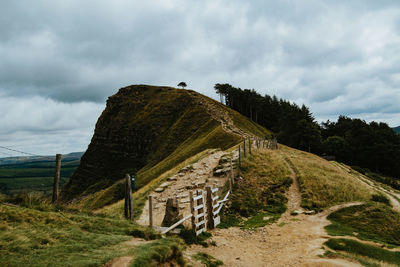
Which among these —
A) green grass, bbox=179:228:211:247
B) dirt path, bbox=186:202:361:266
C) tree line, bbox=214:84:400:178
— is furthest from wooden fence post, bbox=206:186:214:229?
tree line, bbox=214:84:400:178

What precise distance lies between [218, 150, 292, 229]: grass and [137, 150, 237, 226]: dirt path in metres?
2.24

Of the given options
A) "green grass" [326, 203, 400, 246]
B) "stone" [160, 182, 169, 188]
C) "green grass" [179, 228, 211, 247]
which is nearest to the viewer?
"green grass" [179, 228, 211, 247]

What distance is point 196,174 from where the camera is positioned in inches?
1074

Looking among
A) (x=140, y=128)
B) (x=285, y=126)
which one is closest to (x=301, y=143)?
(x=285, y=126)

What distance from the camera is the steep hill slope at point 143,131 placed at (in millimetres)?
71938

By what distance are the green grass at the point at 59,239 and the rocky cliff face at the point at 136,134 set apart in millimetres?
54346

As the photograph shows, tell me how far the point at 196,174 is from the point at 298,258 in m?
16.6

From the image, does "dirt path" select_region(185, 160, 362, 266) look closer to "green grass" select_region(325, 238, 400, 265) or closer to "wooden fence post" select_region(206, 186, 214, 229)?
"wooden fence post" select_region(206, 186, 214, 229)

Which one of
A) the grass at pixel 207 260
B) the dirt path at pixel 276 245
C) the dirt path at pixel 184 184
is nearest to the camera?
the grass at pixel 207 260

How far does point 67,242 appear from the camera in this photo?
8.54 metres

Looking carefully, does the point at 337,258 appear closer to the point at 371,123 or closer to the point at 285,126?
the point at 285,126

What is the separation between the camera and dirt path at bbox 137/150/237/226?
19938 mm

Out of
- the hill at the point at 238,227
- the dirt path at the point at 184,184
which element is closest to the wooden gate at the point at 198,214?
the hill at the point at 238,227

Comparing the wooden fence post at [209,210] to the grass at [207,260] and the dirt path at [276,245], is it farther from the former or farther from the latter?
the grass at [207,260]
